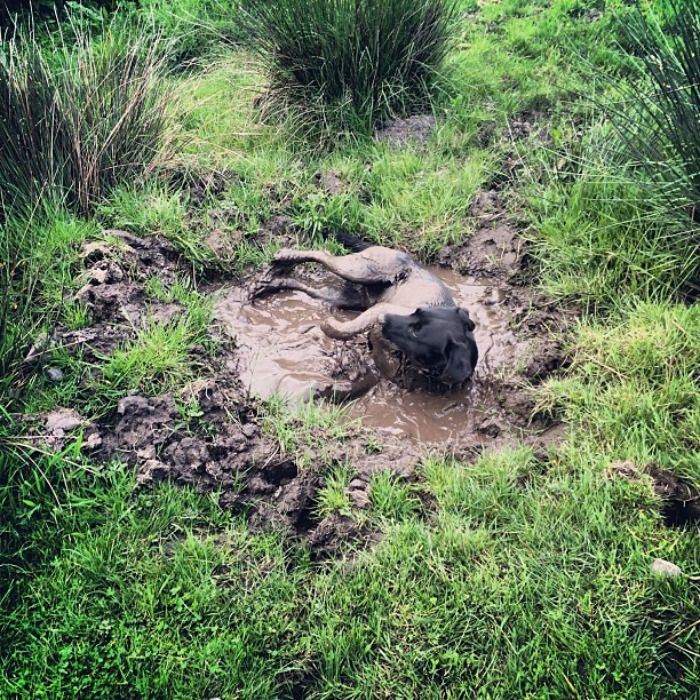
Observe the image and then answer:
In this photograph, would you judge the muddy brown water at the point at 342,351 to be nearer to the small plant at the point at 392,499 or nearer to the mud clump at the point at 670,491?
the small plant at the point at 392,499

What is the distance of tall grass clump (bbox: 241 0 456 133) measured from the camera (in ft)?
17.8

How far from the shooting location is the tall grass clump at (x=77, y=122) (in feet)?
14.6

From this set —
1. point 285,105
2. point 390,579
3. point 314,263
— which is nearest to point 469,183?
point 314,263

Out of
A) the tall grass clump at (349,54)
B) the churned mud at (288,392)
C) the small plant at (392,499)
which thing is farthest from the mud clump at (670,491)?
the tall grass clump at (349,54)

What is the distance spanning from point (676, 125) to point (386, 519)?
2.75 meters

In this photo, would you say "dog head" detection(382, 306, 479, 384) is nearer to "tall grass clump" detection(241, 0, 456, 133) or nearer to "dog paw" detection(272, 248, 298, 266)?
"dog paw" detection(272, 248, 298, 266)

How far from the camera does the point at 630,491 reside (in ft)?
10.3

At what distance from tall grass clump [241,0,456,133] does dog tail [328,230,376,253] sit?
1.14 meters

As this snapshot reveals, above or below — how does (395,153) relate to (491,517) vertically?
above

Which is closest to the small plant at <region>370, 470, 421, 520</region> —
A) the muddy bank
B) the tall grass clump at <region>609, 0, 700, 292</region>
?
the muddy bank

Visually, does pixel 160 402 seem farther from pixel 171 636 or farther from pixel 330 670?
pixel 330 670

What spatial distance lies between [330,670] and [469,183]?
369 cm

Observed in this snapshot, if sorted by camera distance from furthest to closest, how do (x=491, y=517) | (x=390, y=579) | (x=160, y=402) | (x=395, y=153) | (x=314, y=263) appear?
(x=395, y=153)
(x=314, y=263)
(x=160, y=402)
(x=491, y=517)
(x=390, y=579)

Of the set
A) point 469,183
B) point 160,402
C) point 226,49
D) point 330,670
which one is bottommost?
point 330,670
